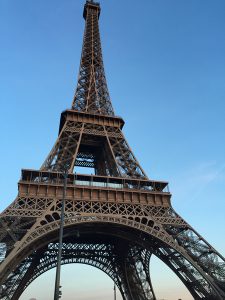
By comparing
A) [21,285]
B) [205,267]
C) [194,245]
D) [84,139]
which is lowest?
[205,267]

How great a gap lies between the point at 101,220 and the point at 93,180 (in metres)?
4.97

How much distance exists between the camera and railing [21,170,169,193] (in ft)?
89.5

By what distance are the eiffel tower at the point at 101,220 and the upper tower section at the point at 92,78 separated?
0.20m

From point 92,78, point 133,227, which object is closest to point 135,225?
point 133,227

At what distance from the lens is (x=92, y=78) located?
139ft

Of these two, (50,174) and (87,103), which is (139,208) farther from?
(87,103)

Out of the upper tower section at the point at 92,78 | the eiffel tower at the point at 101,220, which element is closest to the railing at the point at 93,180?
the eiffel tower at the point at 101,220

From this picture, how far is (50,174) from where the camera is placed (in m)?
27.7

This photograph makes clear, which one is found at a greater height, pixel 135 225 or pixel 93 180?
pixel 93 180

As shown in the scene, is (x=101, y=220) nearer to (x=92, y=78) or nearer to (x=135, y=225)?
(x=135, y=225)

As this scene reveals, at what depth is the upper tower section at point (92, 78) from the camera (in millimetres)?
39281

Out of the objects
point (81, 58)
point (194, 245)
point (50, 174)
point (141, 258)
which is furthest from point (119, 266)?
point (81, 58)

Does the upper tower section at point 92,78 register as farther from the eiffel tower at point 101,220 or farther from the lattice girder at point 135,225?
the lattice girder at point 135,225

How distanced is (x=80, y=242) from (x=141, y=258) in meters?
7.95
